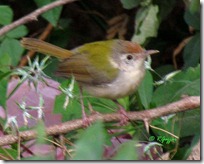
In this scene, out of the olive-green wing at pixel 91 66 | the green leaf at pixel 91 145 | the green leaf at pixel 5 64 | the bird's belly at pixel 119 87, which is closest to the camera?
the green leaf at pixel 91 145

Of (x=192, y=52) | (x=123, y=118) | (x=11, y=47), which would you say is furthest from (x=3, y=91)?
(x=192, y=52)

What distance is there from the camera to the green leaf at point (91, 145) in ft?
4.21

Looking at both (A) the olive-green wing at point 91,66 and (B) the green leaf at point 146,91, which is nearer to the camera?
(B) the green leaf at point 146,91

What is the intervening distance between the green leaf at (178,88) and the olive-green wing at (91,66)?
1.09ft

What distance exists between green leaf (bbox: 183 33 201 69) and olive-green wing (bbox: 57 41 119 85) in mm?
455

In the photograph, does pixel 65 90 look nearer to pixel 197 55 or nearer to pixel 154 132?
pixel 154 132

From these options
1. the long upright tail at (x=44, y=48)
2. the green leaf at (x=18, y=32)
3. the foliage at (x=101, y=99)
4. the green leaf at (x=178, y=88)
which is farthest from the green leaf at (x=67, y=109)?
the green leaf at (x=18, y=32)

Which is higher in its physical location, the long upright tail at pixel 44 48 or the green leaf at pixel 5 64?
Result: the green leaf at pixel 5 64

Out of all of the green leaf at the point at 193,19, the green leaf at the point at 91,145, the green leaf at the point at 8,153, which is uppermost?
the green leaf at the point at 91,145

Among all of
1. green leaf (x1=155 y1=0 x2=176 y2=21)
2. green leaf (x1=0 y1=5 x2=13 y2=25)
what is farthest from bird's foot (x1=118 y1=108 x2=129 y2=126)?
green leaf (x1=155 y1=0 x2=176 y2=21)

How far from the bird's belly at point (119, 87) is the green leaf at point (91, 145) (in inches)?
50.3

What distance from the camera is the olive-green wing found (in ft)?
8.99

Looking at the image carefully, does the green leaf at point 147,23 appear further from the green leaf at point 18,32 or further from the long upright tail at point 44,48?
the green leaf at point 18,32

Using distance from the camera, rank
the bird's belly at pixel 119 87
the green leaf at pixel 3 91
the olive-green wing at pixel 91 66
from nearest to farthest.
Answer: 1. the green leaf at pixel 3 91
2. the bird's belly at pixel 119 87
3. the olive-green wing at pixel 91 66
